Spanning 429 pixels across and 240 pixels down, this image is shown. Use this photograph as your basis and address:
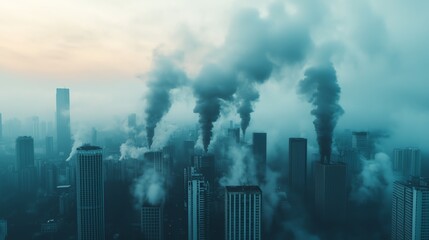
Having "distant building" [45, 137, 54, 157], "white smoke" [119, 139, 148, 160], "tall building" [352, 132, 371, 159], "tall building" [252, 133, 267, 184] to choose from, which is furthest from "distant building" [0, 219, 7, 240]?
"tall building" [352, 132, 371, 159]

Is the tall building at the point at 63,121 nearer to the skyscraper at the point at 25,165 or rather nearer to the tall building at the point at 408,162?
the skyscraper at the point at 25,165

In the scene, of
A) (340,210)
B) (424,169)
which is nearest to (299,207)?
(340,210)

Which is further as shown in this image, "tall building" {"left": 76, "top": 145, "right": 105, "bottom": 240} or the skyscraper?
the skyscraper

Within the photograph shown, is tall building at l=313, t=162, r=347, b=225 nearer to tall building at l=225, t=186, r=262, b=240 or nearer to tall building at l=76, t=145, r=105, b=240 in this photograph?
tall building at l=225, t=186, r=262, b=240

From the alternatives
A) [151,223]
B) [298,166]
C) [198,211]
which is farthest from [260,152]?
[151,223]

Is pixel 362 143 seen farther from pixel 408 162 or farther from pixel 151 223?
pixel 151 223

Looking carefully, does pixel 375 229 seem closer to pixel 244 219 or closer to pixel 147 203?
pixel 244 219
